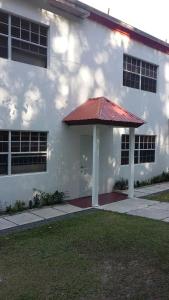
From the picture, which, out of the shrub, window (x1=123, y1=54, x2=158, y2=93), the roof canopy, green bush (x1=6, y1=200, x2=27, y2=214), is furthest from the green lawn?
window (x1=123, y1=54, x2=158, y2=93)

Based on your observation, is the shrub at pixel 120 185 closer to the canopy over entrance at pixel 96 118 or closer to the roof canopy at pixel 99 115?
the canopy over entrance at pixel 96 118

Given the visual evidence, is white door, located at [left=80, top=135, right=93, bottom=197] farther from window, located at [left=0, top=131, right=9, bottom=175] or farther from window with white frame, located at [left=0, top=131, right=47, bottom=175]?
window, located at [left=0, top=131, right=9, bottom=175]

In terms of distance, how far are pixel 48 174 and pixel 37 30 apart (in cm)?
468

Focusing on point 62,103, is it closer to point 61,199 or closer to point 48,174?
point 48,174

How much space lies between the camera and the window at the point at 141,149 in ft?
48.6

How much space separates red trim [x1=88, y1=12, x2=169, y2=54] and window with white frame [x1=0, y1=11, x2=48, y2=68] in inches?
98.5

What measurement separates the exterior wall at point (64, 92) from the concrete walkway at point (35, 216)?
705mm

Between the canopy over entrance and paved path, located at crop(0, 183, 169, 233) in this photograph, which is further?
the canopy over entrance

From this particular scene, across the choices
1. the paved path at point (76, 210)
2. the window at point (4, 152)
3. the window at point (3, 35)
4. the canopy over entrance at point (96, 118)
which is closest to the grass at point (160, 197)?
the paved path at point (76, 210)

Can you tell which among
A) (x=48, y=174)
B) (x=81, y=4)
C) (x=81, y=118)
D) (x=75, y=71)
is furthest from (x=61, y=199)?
(x=81, y=4)

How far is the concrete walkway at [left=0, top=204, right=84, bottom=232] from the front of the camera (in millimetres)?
8870

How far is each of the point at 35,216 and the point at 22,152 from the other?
212 centimetres

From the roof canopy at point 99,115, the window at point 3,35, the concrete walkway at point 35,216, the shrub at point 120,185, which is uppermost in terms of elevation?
the window at point 3,35

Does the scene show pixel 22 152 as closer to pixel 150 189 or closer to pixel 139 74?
pixel 150 189
